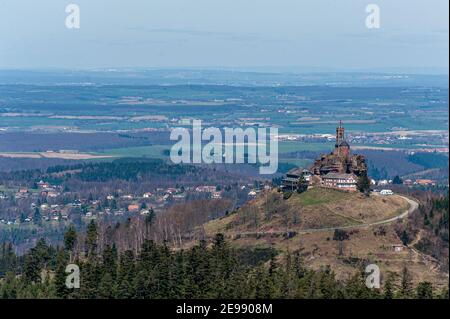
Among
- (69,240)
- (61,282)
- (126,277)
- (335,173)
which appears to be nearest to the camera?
(61,282)

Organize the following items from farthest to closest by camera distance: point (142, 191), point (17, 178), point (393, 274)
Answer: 1. point (17, 178)
2. point (142, 191)
3. point (393, 274)

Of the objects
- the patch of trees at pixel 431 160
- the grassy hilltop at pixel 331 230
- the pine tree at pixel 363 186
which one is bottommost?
the patch of trees at pixel 431 160

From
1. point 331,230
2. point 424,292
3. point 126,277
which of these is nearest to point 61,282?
point 126,277

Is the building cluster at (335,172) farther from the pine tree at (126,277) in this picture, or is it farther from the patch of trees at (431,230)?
the pine tree at (126,277)

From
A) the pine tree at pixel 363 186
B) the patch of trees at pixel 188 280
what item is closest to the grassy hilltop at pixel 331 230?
the pine tree at pixel 363 186

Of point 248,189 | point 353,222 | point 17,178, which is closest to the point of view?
point 353,222

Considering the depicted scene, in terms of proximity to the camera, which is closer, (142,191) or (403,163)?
(142,191)

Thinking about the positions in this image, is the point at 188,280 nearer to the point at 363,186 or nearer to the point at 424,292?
the point at 424,292

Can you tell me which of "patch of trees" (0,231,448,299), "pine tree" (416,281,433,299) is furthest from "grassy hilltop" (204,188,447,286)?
"pine tree" (416,281,433,299)
